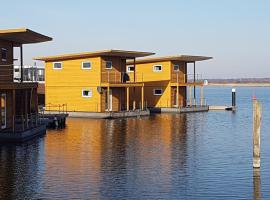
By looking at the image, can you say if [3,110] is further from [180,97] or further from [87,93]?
[180,97]

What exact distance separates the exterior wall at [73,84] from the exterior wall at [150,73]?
10229mm

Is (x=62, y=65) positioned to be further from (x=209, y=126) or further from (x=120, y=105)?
(x=209, y=126)

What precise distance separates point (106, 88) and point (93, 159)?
976 inches

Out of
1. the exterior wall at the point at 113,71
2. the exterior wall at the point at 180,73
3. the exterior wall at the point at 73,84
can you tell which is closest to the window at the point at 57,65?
the exterior wall at the point at 73,84

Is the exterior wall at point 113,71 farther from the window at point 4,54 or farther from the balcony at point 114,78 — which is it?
the window at point 4,54

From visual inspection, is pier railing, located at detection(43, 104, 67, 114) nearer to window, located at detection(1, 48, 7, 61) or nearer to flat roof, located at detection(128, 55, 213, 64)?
flat roof, located at detection(128, 55, 213, 64)

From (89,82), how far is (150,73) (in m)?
11.7

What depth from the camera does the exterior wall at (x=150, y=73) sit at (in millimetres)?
55406

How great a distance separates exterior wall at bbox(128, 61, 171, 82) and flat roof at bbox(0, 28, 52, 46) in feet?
80.2

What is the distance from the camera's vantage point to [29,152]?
2442 cm

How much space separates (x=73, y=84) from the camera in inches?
1913

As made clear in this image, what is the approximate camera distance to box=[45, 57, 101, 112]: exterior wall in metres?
46.7

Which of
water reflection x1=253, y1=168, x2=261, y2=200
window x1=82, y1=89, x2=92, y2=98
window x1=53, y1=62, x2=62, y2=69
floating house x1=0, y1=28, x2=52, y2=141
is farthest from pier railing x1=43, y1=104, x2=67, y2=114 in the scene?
water reflection x1=253, y1=168, x2=261, y2=200

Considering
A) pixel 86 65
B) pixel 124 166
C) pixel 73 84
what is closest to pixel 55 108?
pixel 73 84
